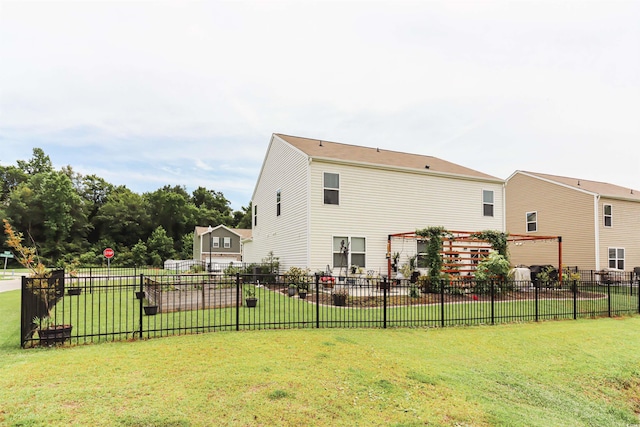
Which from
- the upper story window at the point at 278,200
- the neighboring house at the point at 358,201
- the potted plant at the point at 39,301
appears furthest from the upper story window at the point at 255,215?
the potted plant at the point at 39,301

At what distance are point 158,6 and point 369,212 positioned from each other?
11259mm

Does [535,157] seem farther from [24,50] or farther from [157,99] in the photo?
[24,50]

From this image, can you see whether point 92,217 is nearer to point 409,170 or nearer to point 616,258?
point 409,170

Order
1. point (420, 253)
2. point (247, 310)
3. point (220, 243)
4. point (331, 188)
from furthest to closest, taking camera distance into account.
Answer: point (220, 243), point (420, 253), point (331, 188), point (247, 310)

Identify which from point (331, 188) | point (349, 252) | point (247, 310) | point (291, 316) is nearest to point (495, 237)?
point (349, 252)

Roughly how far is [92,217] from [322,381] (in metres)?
59.9

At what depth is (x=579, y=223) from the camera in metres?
21.7

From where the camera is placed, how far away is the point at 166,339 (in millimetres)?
7137

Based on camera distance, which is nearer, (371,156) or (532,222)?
(371,156)

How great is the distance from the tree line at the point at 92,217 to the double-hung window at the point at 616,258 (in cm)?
4487

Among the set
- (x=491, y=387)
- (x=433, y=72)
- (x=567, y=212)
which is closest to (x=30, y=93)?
(x=433, y=72)

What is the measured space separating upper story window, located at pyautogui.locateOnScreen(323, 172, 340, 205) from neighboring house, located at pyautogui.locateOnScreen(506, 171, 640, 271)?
1510 cm

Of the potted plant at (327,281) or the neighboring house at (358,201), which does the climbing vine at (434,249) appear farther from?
the potted plant at (327,281)

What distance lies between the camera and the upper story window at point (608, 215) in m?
22.0
